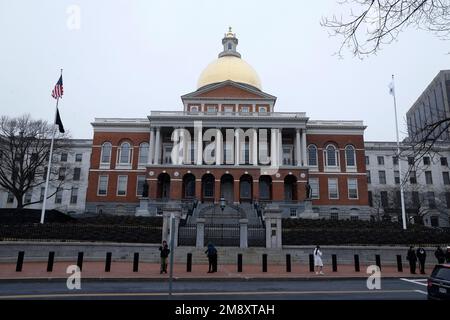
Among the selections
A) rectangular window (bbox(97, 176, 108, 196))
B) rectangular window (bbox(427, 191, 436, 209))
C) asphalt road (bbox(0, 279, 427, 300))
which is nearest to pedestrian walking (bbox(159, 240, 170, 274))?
asphalt road (bbox(0, 279, 427, 300))

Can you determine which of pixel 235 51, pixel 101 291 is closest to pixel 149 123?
pixel 235 51

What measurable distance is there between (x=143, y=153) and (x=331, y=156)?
28553 millimetres

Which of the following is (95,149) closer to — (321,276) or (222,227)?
(222,227)

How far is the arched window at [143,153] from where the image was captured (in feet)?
176

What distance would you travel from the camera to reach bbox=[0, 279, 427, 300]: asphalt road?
10.7 metres

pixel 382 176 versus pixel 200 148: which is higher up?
pixel 200 148

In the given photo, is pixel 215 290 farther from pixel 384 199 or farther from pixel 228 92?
pixel 384 199

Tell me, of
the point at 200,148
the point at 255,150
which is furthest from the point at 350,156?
the point at 200,148

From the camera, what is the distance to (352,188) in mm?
52094

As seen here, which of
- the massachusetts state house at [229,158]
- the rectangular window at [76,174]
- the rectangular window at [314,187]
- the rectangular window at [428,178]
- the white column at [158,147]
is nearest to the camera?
the massachusetts state house at [229,158]

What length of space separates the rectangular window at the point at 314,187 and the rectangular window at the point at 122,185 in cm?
2746

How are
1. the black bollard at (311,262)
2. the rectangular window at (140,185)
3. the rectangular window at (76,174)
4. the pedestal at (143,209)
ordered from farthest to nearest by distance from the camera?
the rectangular window at (76,174) < the rectangular window at (140,185) < the pedestal at (143,209) < the black bollard at (311,262)

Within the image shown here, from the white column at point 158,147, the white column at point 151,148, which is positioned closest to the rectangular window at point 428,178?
the white column at point 158,147

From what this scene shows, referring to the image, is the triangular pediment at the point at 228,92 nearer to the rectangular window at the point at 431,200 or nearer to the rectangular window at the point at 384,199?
the rectangular window at the point at 384,199
